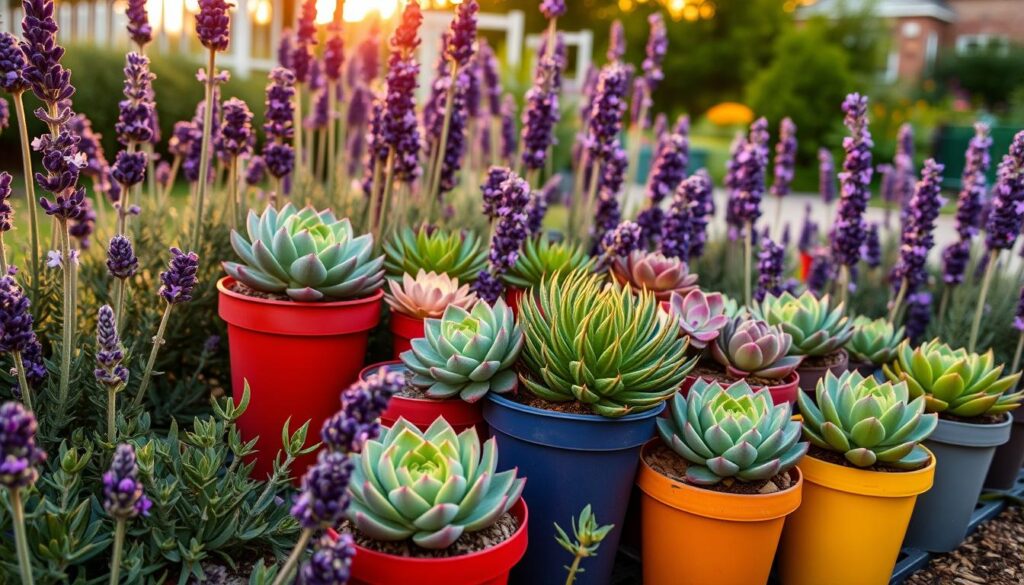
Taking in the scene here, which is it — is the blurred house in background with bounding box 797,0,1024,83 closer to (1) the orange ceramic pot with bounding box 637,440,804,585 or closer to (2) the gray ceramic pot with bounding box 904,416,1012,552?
(2) the gray ceramic pot with bounding box 904,416,1012,552

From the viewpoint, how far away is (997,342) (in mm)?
3914

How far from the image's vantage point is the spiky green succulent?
88.9 inches

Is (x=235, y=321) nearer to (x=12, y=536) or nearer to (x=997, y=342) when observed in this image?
(x=12, y=536)

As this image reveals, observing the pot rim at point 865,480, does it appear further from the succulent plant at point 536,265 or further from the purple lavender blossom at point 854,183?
the purple lavender blossom at point 854,183

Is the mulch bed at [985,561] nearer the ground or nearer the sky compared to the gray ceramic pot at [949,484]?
nearer the ground

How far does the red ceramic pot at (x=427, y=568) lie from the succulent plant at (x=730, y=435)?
65cm

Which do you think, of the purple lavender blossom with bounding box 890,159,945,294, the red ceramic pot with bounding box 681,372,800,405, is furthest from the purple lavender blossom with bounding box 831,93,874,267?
the red ceramic pot with bounding box 681,372,800,405

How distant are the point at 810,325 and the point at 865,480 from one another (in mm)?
692

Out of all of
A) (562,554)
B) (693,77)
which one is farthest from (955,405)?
(693,77)

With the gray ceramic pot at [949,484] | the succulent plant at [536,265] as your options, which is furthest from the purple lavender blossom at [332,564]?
the gray ceramic pot at [949,484]

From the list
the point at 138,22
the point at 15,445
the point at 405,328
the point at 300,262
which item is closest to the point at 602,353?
the point at 405,328

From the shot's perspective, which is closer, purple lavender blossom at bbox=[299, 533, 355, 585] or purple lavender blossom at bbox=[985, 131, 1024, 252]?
purple lavender blossom at bbox=[299, 533, 355, 585]

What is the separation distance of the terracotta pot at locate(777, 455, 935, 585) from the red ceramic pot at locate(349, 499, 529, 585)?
3.52 ft

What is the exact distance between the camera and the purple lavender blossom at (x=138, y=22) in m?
2.76
